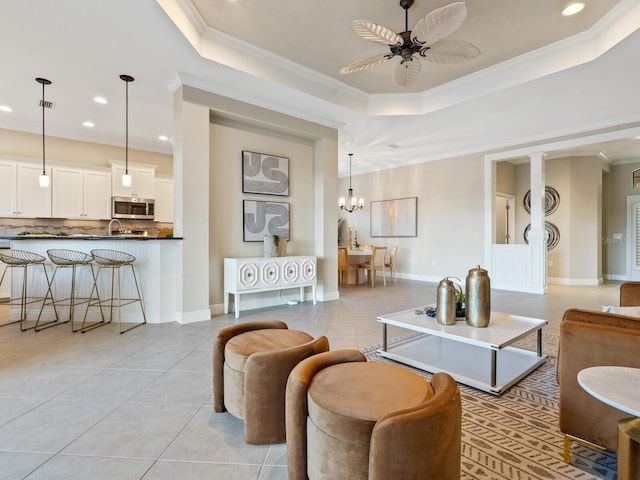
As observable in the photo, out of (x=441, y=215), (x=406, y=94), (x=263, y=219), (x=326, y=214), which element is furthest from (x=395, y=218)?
(x=263, y=219)

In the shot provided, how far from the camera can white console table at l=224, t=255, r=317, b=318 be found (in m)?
4.16

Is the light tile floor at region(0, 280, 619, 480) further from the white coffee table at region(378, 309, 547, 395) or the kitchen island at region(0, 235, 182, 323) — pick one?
the white coffee table at region(378, 309, 547, 395)

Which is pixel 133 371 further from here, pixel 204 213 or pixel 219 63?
pixel 219 63

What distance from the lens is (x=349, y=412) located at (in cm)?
110

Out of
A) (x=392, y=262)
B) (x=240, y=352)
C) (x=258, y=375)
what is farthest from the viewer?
(x=392, y=262)

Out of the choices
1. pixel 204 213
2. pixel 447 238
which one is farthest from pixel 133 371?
pixel 447 238

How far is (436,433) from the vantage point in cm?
100

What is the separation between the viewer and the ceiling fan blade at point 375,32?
2479 millimetres

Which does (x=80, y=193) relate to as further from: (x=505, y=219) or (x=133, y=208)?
(x=505, y=219)

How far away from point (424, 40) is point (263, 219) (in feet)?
10.1

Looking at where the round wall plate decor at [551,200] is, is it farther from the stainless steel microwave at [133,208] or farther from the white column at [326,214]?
the stainless steel microwave at [133,208]

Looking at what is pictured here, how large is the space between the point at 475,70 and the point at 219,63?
3.17m

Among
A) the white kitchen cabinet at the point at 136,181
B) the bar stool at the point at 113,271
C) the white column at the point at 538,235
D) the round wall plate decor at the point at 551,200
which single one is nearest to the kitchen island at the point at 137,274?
the bar stool at the point at 113,271

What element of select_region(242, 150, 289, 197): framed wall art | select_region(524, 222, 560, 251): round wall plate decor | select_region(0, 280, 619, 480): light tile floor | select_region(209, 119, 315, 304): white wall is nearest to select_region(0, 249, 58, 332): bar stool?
select_region(0, 280, 619, 480): light tile floor
